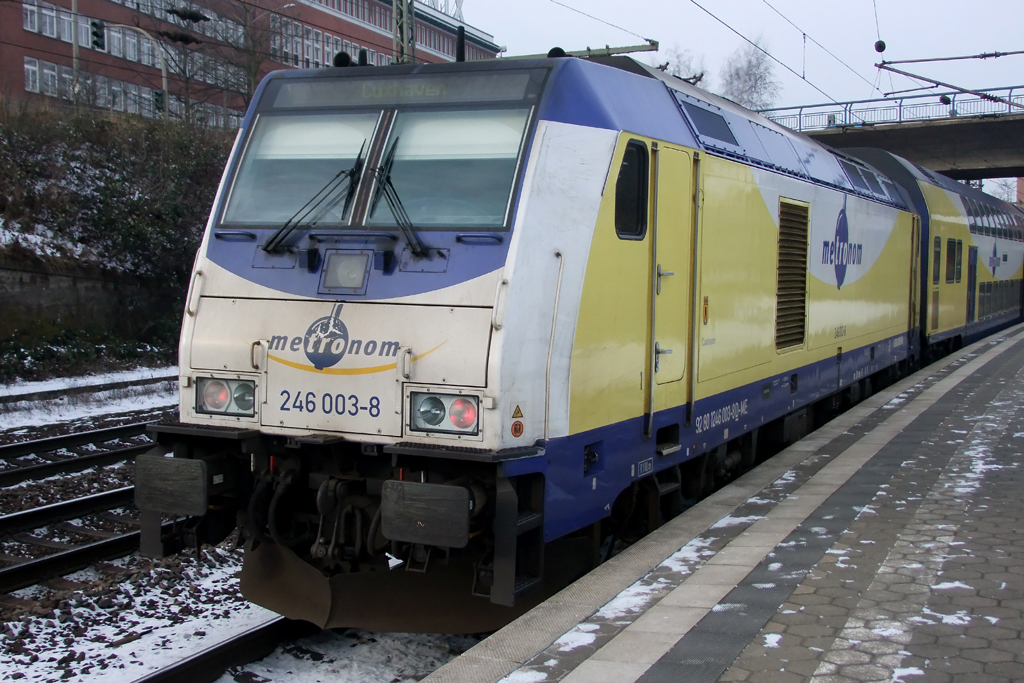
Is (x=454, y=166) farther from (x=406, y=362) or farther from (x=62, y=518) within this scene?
(x=62, y=518)

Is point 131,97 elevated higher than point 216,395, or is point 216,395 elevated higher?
point 131,97

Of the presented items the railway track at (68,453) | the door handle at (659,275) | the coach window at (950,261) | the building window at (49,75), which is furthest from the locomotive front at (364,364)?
the building window at (49,75)

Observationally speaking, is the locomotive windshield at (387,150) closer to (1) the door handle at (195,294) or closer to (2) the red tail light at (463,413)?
(1) the door handle at (195,294)

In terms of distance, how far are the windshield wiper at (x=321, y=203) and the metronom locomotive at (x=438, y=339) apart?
15 mm

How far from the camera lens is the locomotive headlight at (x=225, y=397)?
4.92 meters

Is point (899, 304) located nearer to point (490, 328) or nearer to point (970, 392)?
point (970, 392)

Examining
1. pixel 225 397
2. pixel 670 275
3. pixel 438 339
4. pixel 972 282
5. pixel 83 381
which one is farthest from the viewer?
pixel 972 282

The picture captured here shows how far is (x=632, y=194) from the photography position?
5344mm

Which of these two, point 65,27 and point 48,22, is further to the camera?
point 65,27

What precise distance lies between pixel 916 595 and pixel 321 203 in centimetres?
369

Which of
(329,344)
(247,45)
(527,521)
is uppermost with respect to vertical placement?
(247,45)

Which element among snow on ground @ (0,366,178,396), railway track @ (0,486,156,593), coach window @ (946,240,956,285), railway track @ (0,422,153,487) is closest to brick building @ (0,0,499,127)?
snow on ground @ (0,366,178,396)

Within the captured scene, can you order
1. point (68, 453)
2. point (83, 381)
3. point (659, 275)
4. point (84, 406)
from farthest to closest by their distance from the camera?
1. point (83, 381)
2. point (84, 406)
3. point (68, 453)
4. point (659, 275)

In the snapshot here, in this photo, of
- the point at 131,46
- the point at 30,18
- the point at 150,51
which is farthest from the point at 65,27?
the point at 150,51
